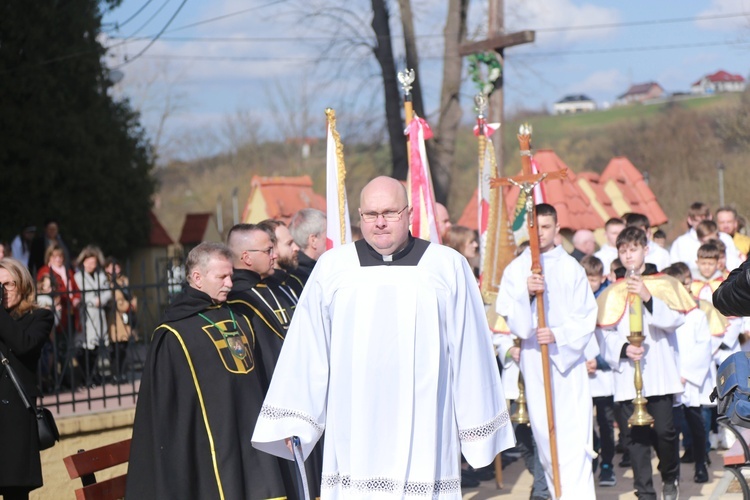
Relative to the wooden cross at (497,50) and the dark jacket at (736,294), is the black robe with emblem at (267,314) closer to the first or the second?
the dark jacket at (736,294)

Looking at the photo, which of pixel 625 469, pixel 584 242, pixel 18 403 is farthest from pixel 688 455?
pixel 18 403

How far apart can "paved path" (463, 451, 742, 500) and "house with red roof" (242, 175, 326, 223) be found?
14314 millimetres

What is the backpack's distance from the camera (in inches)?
206

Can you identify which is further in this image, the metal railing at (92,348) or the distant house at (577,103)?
the distant house at (577,103)

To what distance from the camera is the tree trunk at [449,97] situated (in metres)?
18.7

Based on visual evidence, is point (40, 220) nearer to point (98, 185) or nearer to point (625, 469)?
point (98, 185)

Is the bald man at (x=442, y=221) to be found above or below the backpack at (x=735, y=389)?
above

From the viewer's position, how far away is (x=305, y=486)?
549 cm

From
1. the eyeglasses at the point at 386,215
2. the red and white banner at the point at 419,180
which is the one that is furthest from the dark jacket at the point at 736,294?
the red and white banner at the point at 419,180

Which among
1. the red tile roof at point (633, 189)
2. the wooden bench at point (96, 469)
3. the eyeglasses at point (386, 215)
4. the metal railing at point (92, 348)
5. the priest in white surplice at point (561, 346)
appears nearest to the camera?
Answer: the eyeglasses at point (386, 215)

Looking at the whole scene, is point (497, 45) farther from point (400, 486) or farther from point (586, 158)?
point (586, 158)

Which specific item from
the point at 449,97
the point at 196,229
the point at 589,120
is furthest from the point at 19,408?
the point at 589,120

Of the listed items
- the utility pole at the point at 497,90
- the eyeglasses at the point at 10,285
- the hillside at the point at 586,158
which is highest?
the hillside at the point at 586,158

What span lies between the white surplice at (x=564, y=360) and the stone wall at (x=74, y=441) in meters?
3.48
